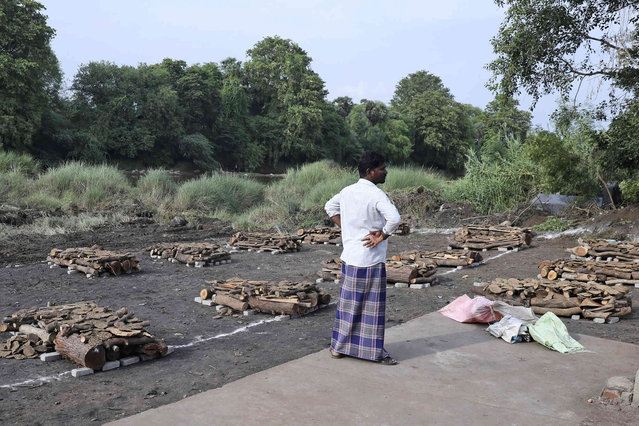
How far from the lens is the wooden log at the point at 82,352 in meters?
5.14

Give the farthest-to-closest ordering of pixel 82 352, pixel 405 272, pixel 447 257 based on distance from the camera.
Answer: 1. pixel 447 257
2. pixel 405 272
3. pixel 82 352

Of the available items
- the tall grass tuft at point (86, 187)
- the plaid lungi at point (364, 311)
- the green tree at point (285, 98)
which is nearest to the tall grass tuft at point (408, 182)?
the tall grass tuft at point (86, 187)

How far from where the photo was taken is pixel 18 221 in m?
16.8

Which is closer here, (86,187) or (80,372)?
(80,372)

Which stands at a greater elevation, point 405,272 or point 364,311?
point 364,311

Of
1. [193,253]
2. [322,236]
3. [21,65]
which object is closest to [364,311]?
[193,253]

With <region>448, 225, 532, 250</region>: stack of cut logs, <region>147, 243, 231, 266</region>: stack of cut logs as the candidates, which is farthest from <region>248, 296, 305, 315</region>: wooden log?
<region>448, 225, 532, 250</region>: stack of cut logs

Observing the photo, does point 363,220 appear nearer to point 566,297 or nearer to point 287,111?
point 566,297

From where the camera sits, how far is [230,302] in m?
7.58

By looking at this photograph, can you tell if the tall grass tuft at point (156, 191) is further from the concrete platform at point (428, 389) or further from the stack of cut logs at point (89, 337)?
the concrete platform at point (428, 389)

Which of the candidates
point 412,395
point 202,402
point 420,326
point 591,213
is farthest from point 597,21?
point 202,402

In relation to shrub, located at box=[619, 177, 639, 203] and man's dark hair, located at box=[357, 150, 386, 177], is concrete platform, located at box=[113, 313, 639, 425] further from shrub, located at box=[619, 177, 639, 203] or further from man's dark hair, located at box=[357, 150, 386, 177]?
shrub, located at box=[619, 177, 639, 203]

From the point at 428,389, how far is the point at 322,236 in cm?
1015

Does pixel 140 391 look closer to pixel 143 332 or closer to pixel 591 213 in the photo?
pixel 143 332
